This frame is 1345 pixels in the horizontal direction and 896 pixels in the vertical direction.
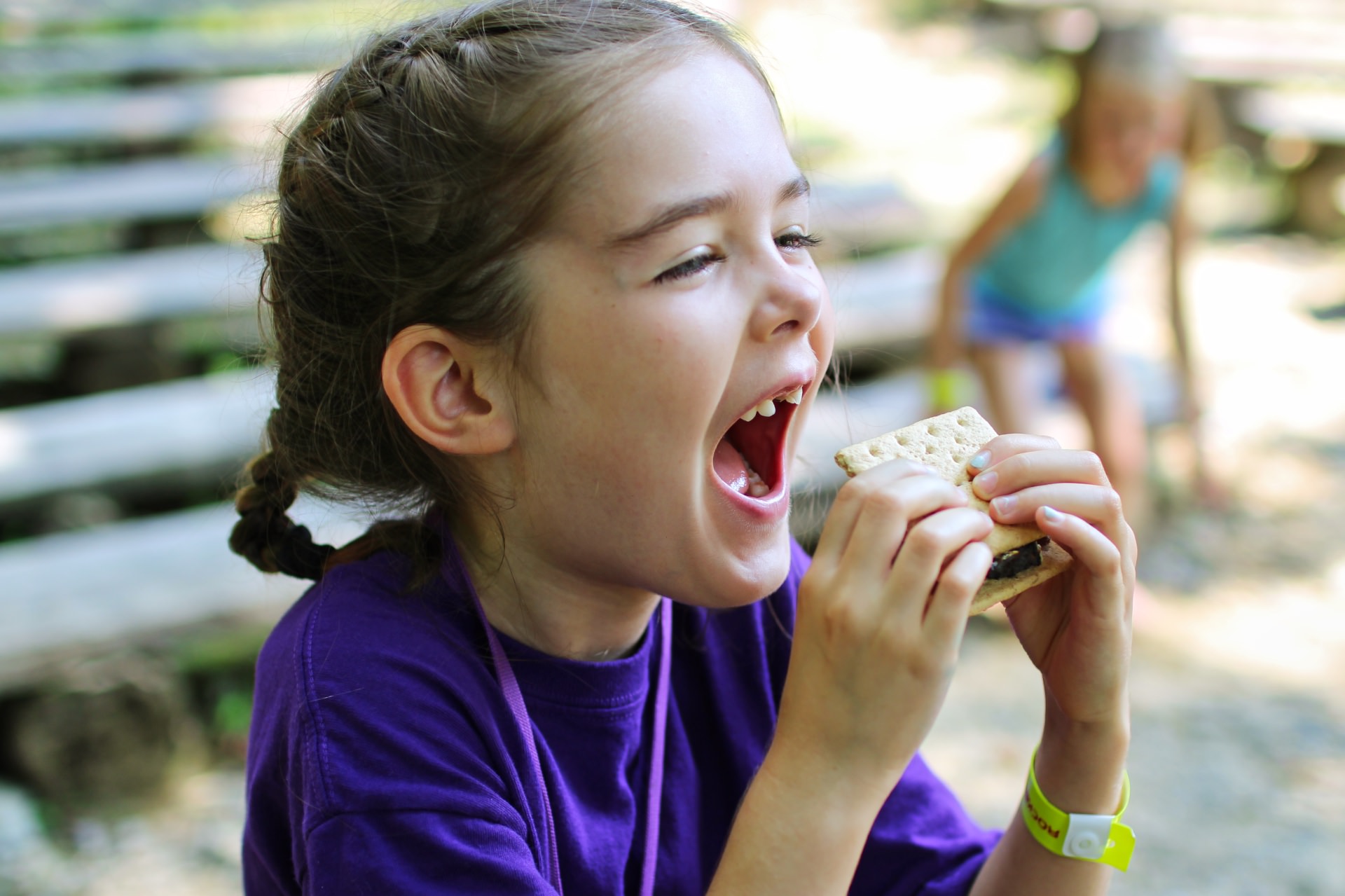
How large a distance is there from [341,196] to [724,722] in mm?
831

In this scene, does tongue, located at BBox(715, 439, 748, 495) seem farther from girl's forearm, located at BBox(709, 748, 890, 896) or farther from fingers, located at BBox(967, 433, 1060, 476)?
girl's forearm, located at BBox(709, 748, 890, 896)

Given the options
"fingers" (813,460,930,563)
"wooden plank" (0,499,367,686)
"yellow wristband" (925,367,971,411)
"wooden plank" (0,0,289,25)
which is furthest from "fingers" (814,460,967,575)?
"wooden plank" (0,0,289,25)

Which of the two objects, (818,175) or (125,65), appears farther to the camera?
(125,65)

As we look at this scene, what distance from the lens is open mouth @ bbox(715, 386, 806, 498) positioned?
1.54 m

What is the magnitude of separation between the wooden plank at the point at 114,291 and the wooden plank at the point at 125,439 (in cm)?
39

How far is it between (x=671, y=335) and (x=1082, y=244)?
382cm

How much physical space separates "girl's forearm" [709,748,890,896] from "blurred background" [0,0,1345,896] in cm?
74

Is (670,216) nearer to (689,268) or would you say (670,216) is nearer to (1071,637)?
(689,268)

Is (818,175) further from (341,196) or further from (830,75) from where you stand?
(830,75)

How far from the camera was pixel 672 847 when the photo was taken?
5.20 ft

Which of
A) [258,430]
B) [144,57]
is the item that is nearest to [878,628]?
[258,430]

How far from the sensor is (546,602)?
155cm

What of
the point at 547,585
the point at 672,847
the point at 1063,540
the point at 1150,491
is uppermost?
the point at 1063,540

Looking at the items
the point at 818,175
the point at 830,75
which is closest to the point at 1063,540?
the point at 818,175
